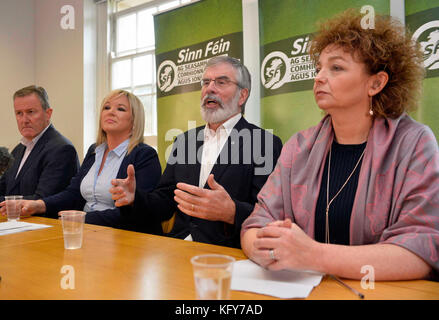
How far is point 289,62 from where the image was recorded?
299 cm

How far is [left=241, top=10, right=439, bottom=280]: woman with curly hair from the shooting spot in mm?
1131

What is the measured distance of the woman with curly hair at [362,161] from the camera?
44.5 inches

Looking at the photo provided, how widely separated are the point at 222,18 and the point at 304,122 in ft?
4.35

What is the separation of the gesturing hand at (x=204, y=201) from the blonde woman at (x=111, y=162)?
0.95 meters

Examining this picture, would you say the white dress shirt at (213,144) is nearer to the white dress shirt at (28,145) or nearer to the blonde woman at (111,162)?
the blonde woman at (111,162)

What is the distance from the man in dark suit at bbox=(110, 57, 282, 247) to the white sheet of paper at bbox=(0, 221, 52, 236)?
0.43m

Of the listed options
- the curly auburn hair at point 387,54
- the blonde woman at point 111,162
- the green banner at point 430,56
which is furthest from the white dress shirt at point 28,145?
the green banner at point 430,56

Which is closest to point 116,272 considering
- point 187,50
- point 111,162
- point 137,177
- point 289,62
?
point 137,177

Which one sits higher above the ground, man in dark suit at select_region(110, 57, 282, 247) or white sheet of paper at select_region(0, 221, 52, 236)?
man in dark suit at select_region(110, 57, 282, 247)

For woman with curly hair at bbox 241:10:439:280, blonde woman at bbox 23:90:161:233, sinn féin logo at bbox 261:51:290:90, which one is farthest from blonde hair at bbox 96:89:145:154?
woman with curly hair at bbox 241:10:439:280

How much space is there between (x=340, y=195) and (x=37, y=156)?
2368 mm

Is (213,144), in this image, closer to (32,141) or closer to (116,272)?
(116,272)

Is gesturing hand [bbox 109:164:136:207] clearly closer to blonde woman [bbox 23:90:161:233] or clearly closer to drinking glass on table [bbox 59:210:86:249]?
drinking glass on table [bbox 59:210:86:249]

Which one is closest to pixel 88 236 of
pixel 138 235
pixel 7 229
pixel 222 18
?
pixel 138 235
